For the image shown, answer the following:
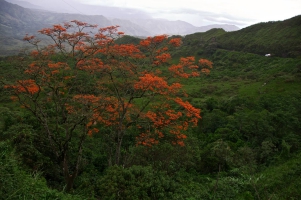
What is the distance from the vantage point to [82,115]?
1223cm

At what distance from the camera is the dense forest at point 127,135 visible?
33.3 feet

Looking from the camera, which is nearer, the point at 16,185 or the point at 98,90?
the point at 16,185

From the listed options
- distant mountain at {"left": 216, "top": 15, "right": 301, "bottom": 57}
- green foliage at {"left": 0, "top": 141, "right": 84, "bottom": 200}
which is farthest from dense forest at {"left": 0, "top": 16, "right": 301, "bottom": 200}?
distant mountain at {"left": 216, "top": 15, "right": 301, "bottom": 57}

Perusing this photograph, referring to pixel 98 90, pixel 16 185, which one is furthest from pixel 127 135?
pixel 16 185

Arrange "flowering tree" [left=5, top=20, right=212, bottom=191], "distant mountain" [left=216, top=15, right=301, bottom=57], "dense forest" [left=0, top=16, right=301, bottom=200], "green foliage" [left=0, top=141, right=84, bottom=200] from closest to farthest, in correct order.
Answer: "green foliage" [left=0, top=141, right=84, bottom=200]
"dense forest" [left=0, top=16, right=301, bottom=200]
"flowering tree" [left=5, top=20, right=212, bottom=191]
"distant mountain" [left=216, top=15, right=301, bottom=57]

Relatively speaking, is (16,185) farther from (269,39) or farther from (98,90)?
(269,39)

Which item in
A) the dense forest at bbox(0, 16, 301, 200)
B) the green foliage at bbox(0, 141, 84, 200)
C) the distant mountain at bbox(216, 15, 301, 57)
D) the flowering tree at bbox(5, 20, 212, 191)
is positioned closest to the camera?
the green foliage at bbox(0, 141, 84, 200)

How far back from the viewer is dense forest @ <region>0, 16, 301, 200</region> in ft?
33.3

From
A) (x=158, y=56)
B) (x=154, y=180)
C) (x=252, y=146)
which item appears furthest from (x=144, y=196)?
Result: (x=252, y=146)

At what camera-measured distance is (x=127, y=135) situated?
21469 millimetres

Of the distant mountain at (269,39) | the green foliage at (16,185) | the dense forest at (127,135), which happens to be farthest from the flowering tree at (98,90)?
the distant mountain at (269,39)

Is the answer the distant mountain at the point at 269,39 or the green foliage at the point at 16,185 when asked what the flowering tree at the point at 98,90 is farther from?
the distant mountain at the point at 269,39

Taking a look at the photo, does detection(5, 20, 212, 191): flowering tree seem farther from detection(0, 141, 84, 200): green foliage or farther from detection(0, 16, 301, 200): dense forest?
detection(0, 141, 84, 200): green foliage

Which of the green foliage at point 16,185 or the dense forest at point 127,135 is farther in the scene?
the dense forest at point 127,135
